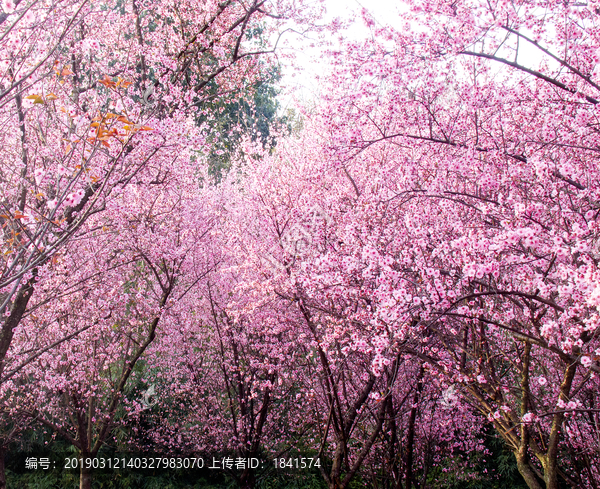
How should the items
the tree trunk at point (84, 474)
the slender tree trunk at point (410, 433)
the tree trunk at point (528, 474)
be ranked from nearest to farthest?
the tree trunk at point (528, 474), the slender tree trunk at point (410, 433), the tree trunk at point (84, 474)

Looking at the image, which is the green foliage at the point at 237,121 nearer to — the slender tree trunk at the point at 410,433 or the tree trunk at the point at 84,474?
the tree trunk at the point at 84,474

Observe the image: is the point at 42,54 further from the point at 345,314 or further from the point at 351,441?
the point at 351,441

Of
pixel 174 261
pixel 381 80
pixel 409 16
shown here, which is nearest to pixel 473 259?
pixel 381 80

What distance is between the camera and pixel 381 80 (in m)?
4.13

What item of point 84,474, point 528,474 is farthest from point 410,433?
point 84,474

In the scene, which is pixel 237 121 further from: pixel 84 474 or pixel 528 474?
pixel 528 474

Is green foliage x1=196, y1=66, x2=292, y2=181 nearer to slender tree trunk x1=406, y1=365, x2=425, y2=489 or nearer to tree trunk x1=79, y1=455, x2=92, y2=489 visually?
tree trunk x1=79, y1=455, x2=92, y2=489

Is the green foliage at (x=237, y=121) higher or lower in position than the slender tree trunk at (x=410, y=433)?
higher

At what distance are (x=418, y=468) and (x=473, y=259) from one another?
6.65m

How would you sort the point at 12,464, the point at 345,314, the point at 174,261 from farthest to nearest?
the point at 12,464 < the point at 174,261 < the point at 345,314

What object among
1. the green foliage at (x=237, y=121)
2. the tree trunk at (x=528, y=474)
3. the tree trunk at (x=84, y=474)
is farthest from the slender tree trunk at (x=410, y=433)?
the green foliage at (x=237, y=121)

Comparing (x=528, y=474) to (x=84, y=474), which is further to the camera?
(x=84, y=474)

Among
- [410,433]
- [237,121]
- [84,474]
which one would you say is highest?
[237,121]

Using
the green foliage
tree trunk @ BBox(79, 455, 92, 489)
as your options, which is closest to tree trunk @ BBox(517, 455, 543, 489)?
tree trunk @ BBox(79, 455, 92, 489)
